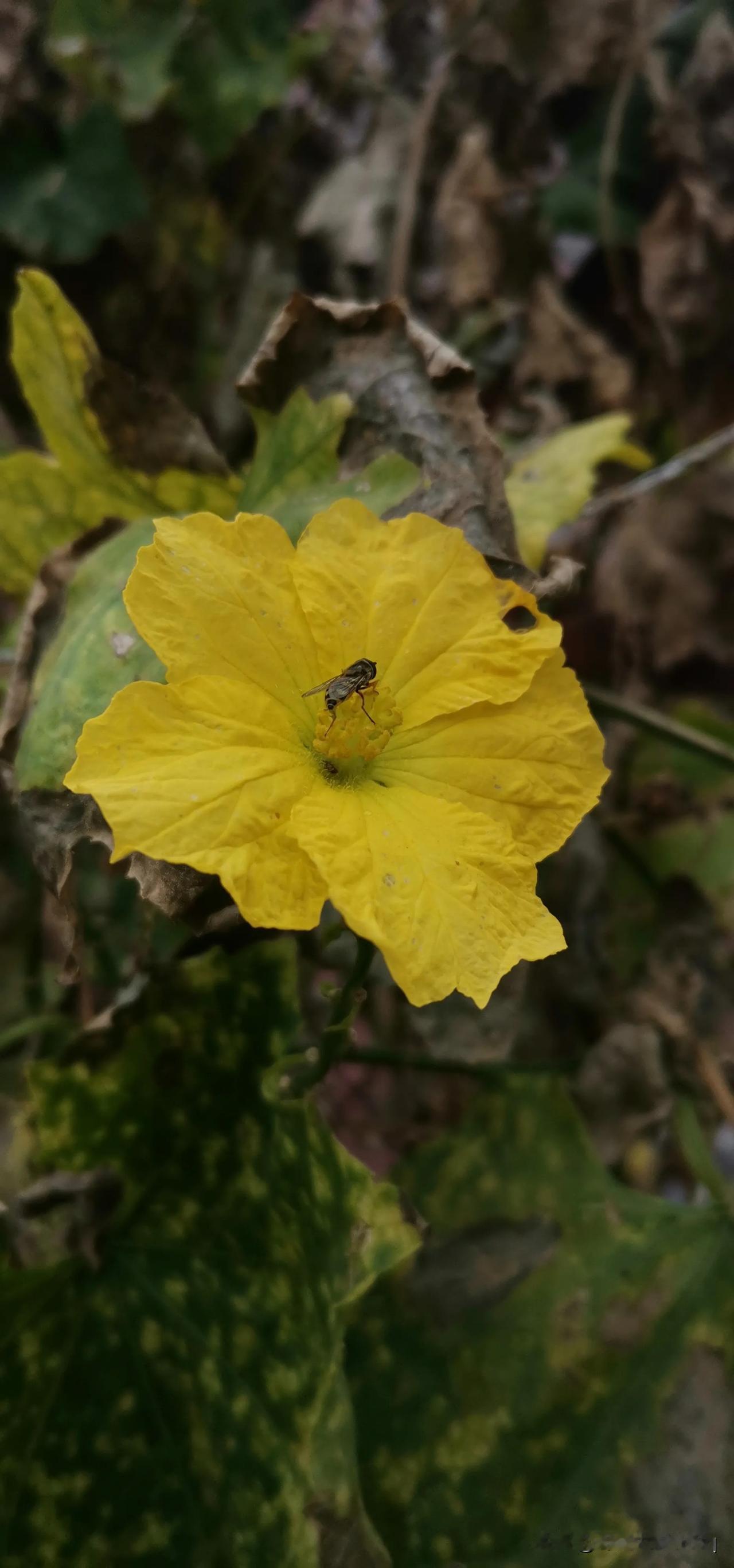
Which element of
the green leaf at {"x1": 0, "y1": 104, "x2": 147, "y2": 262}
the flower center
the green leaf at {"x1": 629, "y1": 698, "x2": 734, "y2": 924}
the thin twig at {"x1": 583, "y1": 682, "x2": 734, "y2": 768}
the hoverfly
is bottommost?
the green leaf at {"x1": 629, "y1": 698, "x2": 734, "y2": 924}

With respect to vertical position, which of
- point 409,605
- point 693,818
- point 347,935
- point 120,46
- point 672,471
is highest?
point 120,46

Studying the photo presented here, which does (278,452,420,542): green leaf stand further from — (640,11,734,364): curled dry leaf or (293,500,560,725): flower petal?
(640,11,734,364): curled dry leaf

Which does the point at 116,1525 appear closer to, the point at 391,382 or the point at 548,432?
the point at 391,382

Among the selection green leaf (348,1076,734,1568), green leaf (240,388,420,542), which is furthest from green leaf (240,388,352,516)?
green leaf (348,1076,734,1568)

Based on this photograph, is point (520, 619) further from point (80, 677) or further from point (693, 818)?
point (693, 818)

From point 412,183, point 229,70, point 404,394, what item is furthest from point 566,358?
point 404,394
